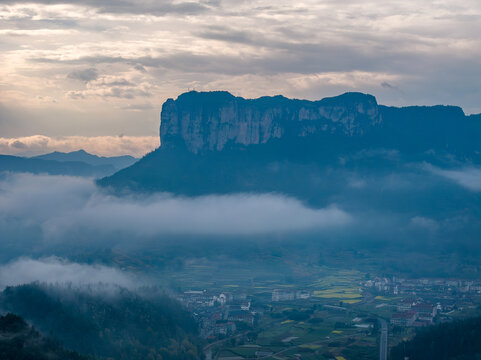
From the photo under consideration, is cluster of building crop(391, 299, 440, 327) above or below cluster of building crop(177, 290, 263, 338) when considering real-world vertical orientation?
above

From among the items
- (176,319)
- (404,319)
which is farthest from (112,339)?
(404,319)

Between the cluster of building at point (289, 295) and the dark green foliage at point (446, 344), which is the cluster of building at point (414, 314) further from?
the cluster of building at point (289, 295)

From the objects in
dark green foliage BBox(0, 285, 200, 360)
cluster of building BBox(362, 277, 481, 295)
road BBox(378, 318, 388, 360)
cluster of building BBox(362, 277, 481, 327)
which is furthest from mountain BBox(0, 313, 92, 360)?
cluster of building BBox(362, 277, 481, 295)

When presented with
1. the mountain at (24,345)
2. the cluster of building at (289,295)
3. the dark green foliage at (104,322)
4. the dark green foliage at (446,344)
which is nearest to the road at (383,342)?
the dark green foliage at (446,344)

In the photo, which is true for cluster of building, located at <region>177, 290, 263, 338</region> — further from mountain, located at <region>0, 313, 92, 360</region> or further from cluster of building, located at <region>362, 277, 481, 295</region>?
mountain, located at <region>0, 313, 92, 360</region>

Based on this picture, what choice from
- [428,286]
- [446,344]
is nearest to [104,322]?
[446,344]

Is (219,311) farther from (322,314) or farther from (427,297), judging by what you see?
(427,297)

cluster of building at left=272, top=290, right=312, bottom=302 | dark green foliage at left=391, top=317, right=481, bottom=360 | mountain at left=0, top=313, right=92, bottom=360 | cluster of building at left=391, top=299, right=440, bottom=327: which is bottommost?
cluster of building at left=272, top=290, right=312, bottom=302
